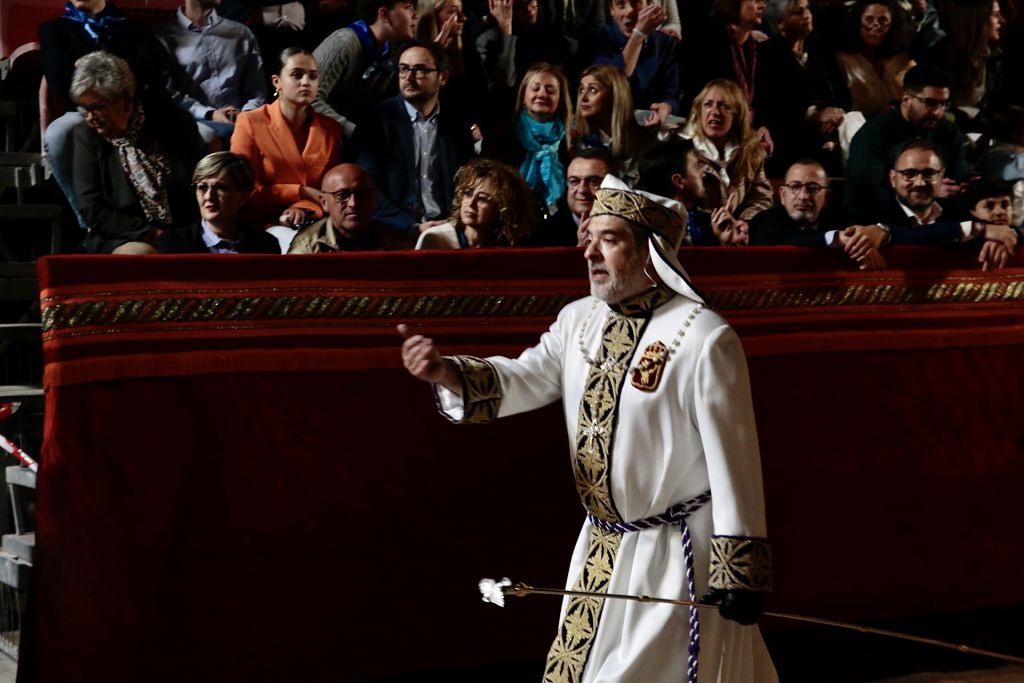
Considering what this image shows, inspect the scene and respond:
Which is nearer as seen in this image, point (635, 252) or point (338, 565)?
point (635, 252)

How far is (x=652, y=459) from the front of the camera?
3.38 metres

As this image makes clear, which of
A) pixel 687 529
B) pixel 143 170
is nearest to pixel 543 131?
pixel 143 170

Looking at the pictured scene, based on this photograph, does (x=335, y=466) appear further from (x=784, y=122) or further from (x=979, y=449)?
(x=784, y=122)

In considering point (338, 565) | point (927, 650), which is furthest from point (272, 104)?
point (927, 650)

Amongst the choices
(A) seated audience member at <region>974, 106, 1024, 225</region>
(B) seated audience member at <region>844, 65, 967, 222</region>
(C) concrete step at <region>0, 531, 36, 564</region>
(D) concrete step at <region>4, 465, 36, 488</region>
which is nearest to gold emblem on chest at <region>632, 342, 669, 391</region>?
(C) concrete step at <region>0, 531, 36, 564</region>

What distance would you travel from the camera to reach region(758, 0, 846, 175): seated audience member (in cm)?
675

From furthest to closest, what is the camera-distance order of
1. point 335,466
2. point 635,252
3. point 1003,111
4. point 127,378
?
point 1003,111 < point 335,466 < point 127,378 < point 635,252

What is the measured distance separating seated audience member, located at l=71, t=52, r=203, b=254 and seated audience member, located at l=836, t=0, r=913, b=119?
3811mm

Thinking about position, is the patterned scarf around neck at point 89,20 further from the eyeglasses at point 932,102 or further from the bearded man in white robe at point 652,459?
the eyeglasses at point 932,102

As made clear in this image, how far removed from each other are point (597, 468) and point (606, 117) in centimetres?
273

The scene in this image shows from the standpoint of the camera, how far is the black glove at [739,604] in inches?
124

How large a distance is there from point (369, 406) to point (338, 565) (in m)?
0.49

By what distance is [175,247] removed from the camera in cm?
434

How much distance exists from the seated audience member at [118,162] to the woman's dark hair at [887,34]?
3.89 m
